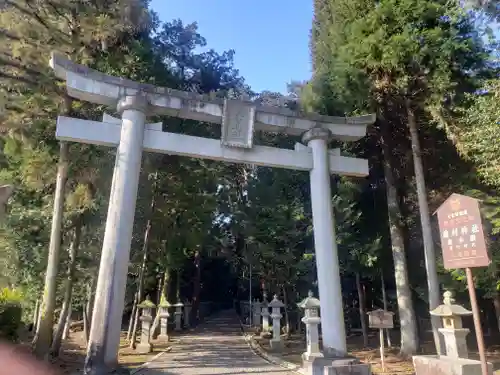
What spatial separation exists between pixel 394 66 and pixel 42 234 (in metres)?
12.4

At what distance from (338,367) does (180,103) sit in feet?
22.1

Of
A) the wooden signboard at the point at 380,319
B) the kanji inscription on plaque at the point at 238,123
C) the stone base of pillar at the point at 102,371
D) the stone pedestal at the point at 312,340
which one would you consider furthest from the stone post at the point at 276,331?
the kanji inscription on plaque at the point at 238,123

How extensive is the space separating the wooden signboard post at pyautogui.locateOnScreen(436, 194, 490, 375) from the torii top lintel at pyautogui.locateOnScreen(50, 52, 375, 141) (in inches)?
186

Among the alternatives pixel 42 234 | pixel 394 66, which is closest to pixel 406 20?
pixel 394 66

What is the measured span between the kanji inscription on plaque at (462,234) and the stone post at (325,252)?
3420 mm

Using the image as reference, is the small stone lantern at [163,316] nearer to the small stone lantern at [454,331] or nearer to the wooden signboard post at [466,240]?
the small stone lantern at [454,331]

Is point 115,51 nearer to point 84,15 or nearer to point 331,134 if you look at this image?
point 84,15

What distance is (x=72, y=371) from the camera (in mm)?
10008

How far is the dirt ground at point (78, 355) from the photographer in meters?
10.6

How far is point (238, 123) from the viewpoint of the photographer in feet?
30.7

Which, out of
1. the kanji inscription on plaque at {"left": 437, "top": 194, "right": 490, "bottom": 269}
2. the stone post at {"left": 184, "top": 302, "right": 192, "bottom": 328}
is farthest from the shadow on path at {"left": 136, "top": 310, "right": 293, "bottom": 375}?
the stone post at {"left": 184, "top": 302, "right": 192, "bottom": 328}

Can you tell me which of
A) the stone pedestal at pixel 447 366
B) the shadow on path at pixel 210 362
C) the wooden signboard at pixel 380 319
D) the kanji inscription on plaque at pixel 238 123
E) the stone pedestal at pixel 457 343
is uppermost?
the kanji inscription on plaque at pixel 238 123

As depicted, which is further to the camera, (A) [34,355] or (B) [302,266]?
(B) [302,266]

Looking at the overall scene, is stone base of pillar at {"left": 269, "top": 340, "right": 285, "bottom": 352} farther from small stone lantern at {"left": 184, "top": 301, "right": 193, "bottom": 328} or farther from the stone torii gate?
small stone lantern at {"left": 184, "top": 301, "right": 193, "bottom": 328}
